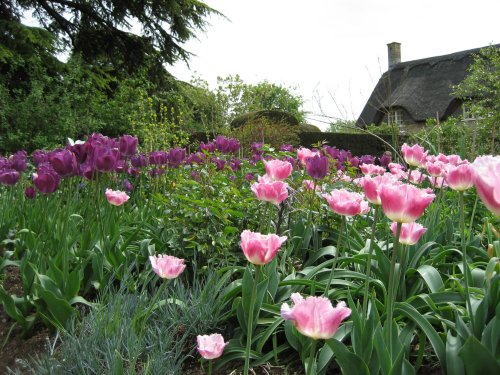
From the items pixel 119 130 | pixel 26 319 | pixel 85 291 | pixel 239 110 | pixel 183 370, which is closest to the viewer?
pixel 183 370

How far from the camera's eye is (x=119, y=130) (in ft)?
37.8

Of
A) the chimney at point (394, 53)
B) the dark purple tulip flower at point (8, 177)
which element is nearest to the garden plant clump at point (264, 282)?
the dark purple tulip flower at point (8, 177)

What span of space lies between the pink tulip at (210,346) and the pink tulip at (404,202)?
2.03ft

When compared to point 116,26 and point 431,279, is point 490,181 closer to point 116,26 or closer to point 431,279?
point 431,279

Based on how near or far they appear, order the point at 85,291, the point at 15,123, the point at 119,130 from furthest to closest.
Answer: the point at 119,130 → the point at 15,123 → the point at 85,291

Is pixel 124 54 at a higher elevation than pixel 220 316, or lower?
higher

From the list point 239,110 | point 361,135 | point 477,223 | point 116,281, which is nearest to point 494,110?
point 361,135

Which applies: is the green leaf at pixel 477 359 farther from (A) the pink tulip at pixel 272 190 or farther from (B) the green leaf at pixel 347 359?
(A) the pink tulip at pixel 272 190

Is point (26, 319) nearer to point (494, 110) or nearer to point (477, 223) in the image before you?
point (477, 223)

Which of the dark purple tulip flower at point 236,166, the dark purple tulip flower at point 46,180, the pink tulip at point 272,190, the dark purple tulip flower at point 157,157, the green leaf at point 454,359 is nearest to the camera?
the green leaf at point 454,359

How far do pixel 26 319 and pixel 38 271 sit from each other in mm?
221

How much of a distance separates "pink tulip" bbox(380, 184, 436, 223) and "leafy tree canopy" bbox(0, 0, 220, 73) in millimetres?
13905

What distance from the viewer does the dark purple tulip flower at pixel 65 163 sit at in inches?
95.3

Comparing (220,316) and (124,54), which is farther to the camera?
(124,54)
